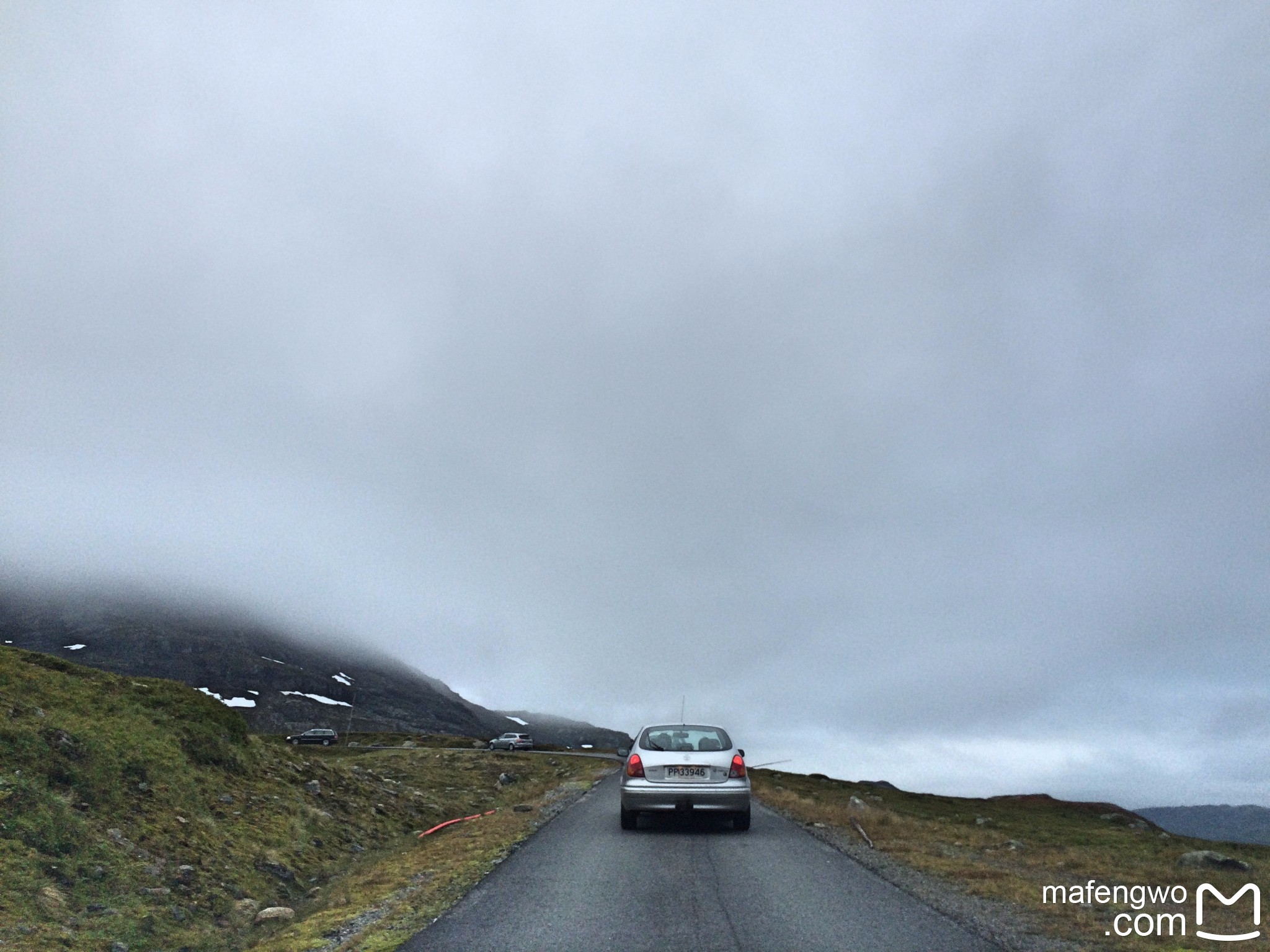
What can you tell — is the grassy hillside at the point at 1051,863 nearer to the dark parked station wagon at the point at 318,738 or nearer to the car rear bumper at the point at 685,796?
the car rear bumper at the point at 685,796

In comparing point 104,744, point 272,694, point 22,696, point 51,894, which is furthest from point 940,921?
point 272,694

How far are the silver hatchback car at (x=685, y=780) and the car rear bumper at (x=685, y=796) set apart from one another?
1cm

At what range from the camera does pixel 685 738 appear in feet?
52.7

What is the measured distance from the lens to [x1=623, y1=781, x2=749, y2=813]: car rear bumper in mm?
15047

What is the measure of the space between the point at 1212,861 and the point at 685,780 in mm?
12385

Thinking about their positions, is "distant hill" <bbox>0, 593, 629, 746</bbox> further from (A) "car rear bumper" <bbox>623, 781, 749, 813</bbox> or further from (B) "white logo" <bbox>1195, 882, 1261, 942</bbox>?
(B) "white logo" <bbox>1195, 882, 1261, 942</bbox>

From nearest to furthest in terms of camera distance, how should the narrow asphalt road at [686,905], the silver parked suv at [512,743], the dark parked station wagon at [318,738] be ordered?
the narrow asphalt road at [686,905]
the dark parked station wagon at [318,738]
the silver parked suv at [512,743]

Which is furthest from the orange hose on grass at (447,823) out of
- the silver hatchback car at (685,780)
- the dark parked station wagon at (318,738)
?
the dark parked station wagon at (318,738)

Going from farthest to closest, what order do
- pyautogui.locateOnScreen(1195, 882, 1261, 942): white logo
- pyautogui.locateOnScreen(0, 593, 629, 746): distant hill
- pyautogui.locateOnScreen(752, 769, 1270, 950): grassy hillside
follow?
pyautogui.locateOnScreen(0, 593, 629, 746): distant hill
pyautogui.locateOnScreen(752, 769, 1270, 950): grassy hillside
pyautogui.locateOnScreen(1195, 882, 1261, 942): white logo

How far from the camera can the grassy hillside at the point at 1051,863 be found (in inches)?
379

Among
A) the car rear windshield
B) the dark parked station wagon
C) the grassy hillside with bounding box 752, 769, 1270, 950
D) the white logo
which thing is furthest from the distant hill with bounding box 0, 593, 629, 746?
the white logo

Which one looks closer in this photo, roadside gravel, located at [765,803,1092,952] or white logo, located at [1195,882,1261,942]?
roadside gravel, located at [765,803,1092,952]

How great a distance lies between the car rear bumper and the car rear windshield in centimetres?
75

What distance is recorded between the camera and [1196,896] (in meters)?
12.2
